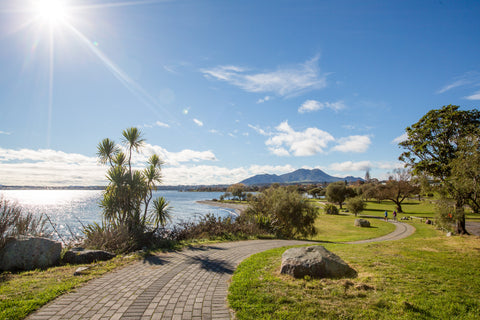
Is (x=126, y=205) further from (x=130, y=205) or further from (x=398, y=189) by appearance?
(x=398, y=189)

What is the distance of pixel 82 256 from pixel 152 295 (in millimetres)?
4744

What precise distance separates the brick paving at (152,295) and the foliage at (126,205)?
3581mm

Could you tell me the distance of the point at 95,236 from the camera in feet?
33.5

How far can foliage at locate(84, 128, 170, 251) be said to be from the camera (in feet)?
33.8

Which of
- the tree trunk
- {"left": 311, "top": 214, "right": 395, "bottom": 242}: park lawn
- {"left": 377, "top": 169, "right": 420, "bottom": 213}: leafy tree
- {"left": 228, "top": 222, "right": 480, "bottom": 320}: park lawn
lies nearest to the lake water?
{"left": 228, "top": 222, "right": 480, "bottom": 320}: park lawn

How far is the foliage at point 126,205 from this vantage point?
10312mm

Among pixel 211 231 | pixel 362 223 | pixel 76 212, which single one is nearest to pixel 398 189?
pixel 362 223

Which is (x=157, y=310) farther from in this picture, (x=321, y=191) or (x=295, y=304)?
(x=321, y=191)

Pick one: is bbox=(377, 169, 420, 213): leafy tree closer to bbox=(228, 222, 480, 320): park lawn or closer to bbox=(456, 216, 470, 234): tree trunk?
bbox=(456, 216, 470, 234): tree trunk

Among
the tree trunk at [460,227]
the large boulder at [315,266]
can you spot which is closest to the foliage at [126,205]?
the large boulder at [315,266]

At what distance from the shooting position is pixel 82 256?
794cm

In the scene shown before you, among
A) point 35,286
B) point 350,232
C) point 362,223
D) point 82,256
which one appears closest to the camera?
point 35,286

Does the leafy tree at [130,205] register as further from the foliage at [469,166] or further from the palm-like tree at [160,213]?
the foliage at [469,166]

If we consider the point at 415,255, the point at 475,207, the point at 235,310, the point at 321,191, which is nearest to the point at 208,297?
the point at 235,310
